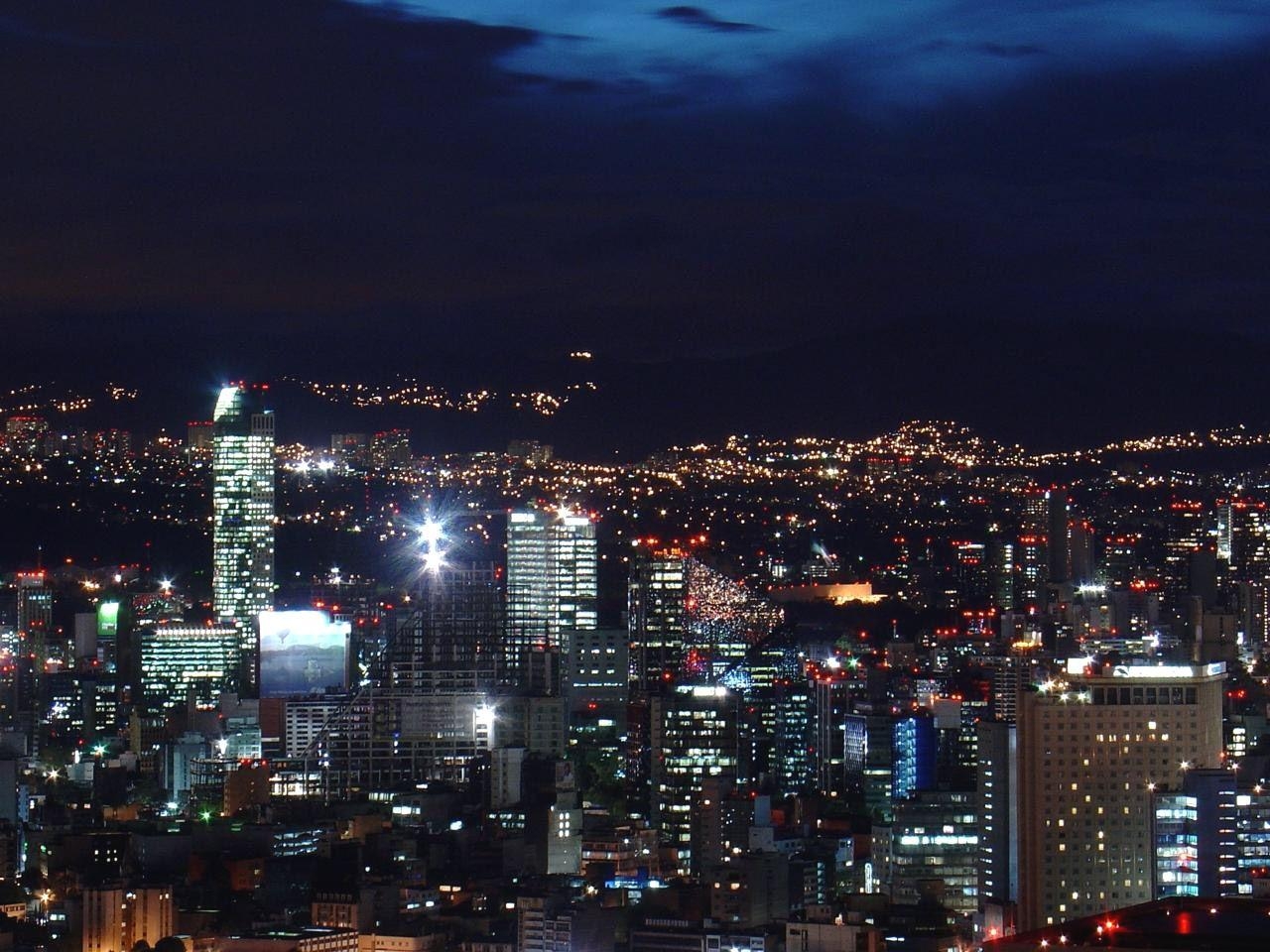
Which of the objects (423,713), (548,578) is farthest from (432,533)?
(423,713)

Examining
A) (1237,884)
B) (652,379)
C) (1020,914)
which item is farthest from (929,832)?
(652,379)

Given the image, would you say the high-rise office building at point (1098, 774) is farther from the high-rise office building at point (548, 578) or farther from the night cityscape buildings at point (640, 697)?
the high-rise office building at point (548, 578)

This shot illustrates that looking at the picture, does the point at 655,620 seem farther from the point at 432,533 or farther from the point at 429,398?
the point at 429,398

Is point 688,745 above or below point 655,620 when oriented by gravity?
below

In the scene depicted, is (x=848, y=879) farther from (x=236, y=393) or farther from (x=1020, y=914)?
(x=236, y=393)

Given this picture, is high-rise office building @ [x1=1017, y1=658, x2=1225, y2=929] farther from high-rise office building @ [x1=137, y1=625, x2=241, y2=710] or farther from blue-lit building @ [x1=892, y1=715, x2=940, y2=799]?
high-rise office building @ [x1=137, y1=625, x2=241, y2=710]
